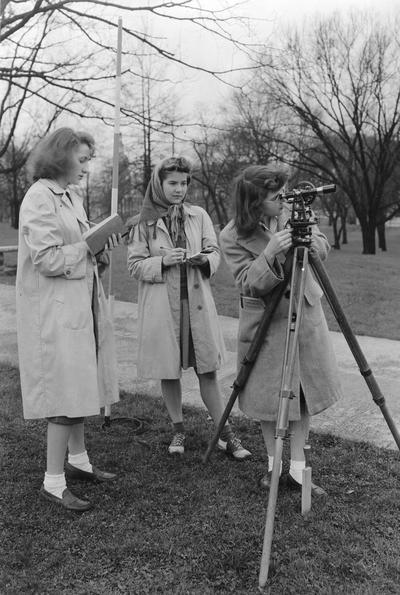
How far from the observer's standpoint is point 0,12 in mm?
7160

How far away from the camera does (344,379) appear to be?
5297mm

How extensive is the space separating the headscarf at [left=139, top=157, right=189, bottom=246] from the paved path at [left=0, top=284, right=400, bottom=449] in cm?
167

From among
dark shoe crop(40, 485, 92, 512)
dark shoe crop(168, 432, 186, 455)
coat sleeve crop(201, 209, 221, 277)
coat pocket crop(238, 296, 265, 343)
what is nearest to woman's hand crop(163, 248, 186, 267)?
coat sleeve crop(201, 209, 221, 277)

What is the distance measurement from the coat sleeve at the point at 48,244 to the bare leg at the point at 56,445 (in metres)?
0.80

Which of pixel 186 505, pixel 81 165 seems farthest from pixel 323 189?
pixel 186 505

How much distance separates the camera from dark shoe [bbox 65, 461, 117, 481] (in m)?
3.48

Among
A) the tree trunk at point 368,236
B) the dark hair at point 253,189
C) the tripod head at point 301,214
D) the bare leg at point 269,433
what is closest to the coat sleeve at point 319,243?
the tripod head at point 301,214

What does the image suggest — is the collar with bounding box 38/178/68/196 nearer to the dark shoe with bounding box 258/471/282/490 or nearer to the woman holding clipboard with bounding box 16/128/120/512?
the woman holding clipboard with bounding box 16/128/120/512

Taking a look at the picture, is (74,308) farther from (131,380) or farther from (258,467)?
(131,380)

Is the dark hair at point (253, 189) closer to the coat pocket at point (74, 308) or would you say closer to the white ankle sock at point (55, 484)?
the coat pocket at point (74, 308)

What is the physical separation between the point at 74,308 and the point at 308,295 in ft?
3.92

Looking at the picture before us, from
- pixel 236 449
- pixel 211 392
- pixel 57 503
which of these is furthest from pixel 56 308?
pixel 236 449

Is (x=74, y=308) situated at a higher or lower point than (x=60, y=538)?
higher

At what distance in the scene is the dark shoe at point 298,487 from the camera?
10.5 feet
